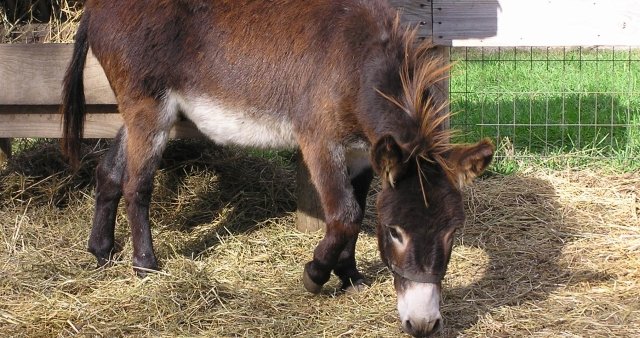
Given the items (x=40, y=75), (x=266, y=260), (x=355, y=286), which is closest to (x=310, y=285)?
(x=355, y=286)

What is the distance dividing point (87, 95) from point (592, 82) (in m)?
5.43

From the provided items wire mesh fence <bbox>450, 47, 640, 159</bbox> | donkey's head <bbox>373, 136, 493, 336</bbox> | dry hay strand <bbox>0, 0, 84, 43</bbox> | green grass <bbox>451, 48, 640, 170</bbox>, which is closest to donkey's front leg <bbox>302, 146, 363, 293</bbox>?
donkey's head <bbox>373, 136, 493, 336</bbox>

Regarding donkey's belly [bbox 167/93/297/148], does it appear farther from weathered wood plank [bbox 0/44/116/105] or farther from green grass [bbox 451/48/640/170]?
green grass [bbox 451/48/640/170]

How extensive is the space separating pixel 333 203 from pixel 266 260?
1.12m

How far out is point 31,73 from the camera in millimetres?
5145

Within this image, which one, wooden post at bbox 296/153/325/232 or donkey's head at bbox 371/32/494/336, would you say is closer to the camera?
donkey's head at bbox 371/32/494/336

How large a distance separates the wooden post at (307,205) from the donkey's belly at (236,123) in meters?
0.89

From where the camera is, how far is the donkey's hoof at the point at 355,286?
4.47 metres

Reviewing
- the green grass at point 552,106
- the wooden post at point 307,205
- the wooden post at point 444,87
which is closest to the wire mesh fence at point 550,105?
the green grass at point 552,106

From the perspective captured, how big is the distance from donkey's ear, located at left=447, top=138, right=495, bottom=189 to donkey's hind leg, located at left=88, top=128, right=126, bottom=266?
87.9 inches

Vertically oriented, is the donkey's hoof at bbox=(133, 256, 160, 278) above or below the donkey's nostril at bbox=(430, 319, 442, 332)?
below

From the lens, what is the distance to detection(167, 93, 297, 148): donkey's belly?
447 centimetres

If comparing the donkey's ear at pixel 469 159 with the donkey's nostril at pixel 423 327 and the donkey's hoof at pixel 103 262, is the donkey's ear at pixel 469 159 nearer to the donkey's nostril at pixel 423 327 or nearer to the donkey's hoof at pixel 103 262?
the donkey's nostril at pixel 423 327

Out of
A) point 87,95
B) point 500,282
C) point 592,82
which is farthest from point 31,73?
point 592,82
